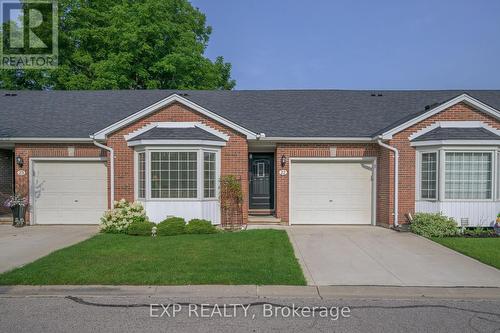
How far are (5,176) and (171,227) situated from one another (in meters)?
8.17

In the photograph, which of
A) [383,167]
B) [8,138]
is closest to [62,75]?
[8,138]

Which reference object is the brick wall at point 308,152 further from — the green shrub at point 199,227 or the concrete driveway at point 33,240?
the concrete driveway at point 33,240

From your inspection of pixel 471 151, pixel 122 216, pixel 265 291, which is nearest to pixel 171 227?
pixel 122 216

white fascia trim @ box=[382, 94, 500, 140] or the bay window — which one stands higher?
white fascia trim @ box=[382, 94, 500, 140]

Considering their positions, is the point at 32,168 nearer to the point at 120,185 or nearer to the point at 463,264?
the point at 120,185

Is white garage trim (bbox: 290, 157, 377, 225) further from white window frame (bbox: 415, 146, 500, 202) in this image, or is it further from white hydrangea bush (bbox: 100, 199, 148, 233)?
white hydrangea bush (bbox: 100, 199, 148, 233)

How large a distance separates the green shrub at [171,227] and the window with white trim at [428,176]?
7748 millimetres

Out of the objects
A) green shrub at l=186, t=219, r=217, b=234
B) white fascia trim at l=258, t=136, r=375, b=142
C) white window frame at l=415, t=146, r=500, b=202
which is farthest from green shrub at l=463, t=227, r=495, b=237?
green shrub at l=186, t=219, r=217, b=234

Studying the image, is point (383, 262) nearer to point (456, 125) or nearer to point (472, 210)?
point (472, 210)

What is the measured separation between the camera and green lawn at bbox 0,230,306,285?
21.0 feet

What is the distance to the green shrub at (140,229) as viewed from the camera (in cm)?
1096

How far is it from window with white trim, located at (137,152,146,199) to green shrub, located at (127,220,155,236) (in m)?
1.29

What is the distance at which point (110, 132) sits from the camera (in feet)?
40.6

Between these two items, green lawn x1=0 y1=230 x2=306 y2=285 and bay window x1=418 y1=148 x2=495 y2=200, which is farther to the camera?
bay window x1=418 y1=148 x2=495 y2=200
